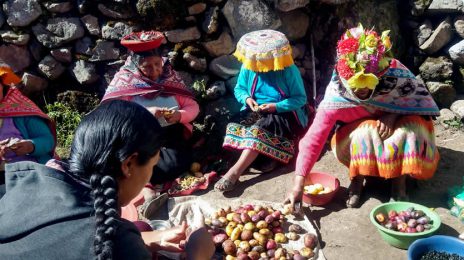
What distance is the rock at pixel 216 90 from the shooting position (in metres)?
4.91

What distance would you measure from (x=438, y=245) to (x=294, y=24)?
2.67 metres

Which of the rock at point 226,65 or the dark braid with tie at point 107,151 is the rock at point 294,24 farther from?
the dark braid with tie at point 107,151

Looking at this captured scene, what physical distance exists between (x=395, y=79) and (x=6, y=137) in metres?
2.79

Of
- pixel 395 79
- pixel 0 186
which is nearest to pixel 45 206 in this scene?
pixel 0 186

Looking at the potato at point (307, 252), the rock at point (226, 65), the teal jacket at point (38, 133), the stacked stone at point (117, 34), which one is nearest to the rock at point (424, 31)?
the stacked stone at point (117, 34)

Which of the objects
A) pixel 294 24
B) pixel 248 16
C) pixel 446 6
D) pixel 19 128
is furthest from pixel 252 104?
pixel 446 6

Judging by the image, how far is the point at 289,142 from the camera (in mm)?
4508

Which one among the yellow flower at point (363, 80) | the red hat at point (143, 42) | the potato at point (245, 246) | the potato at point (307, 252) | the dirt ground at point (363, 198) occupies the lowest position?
the dirt ground at point (363, 198)

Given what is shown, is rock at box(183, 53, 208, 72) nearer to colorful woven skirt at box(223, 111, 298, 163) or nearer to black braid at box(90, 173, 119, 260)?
colorful woven skirt at box(223, 111, 298, 163)

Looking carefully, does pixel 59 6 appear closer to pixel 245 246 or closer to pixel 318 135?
pixel 318 135

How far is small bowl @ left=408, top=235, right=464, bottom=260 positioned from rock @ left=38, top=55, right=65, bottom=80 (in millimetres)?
3746

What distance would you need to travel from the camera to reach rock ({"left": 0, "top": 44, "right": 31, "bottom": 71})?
5.03m

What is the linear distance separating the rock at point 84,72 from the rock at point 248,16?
1420 millimetres

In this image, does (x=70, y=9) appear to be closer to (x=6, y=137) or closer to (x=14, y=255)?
(x=6, y=137)
